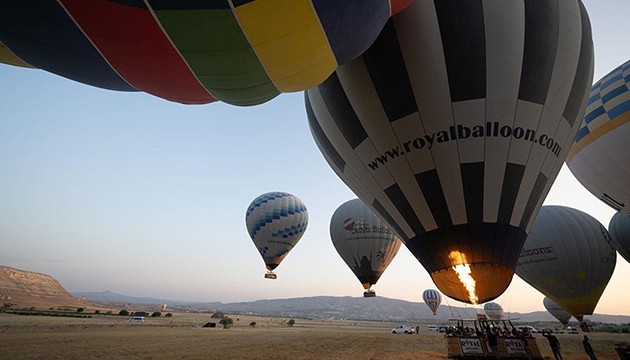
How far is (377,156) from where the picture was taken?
7461 mm

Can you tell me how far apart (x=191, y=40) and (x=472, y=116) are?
5.66 m

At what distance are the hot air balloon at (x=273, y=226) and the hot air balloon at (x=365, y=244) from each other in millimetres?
6630

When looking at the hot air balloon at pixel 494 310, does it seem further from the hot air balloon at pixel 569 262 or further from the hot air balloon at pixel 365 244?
the hot air balloon at pixel 365 244

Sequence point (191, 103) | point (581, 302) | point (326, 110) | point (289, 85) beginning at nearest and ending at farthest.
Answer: point (289, 85) → point (191, 103) → point (326, 110) → point (581, 302)

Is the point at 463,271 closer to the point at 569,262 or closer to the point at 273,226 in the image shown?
the point at 569,262

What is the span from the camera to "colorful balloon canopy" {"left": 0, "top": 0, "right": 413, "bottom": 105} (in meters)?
2.86

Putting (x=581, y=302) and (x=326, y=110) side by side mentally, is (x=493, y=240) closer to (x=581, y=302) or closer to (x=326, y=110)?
(x=326, y=110)

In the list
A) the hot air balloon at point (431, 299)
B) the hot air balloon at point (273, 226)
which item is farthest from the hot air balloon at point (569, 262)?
the hot air balloon at point (431, 299)

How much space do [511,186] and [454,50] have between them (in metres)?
3.12

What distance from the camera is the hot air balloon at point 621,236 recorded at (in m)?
19.9

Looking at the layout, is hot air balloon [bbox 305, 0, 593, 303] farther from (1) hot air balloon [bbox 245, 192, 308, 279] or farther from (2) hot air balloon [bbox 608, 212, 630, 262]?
(1) hot air balloon [bbox 245, 192, 308, 279]

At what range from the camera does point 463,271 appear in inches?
262

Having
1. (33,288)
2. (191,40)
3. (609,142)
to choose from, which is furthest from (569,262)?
(33,288)

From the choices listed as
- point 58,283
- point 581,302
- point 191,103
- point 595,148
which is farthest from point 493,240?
point 58,283
